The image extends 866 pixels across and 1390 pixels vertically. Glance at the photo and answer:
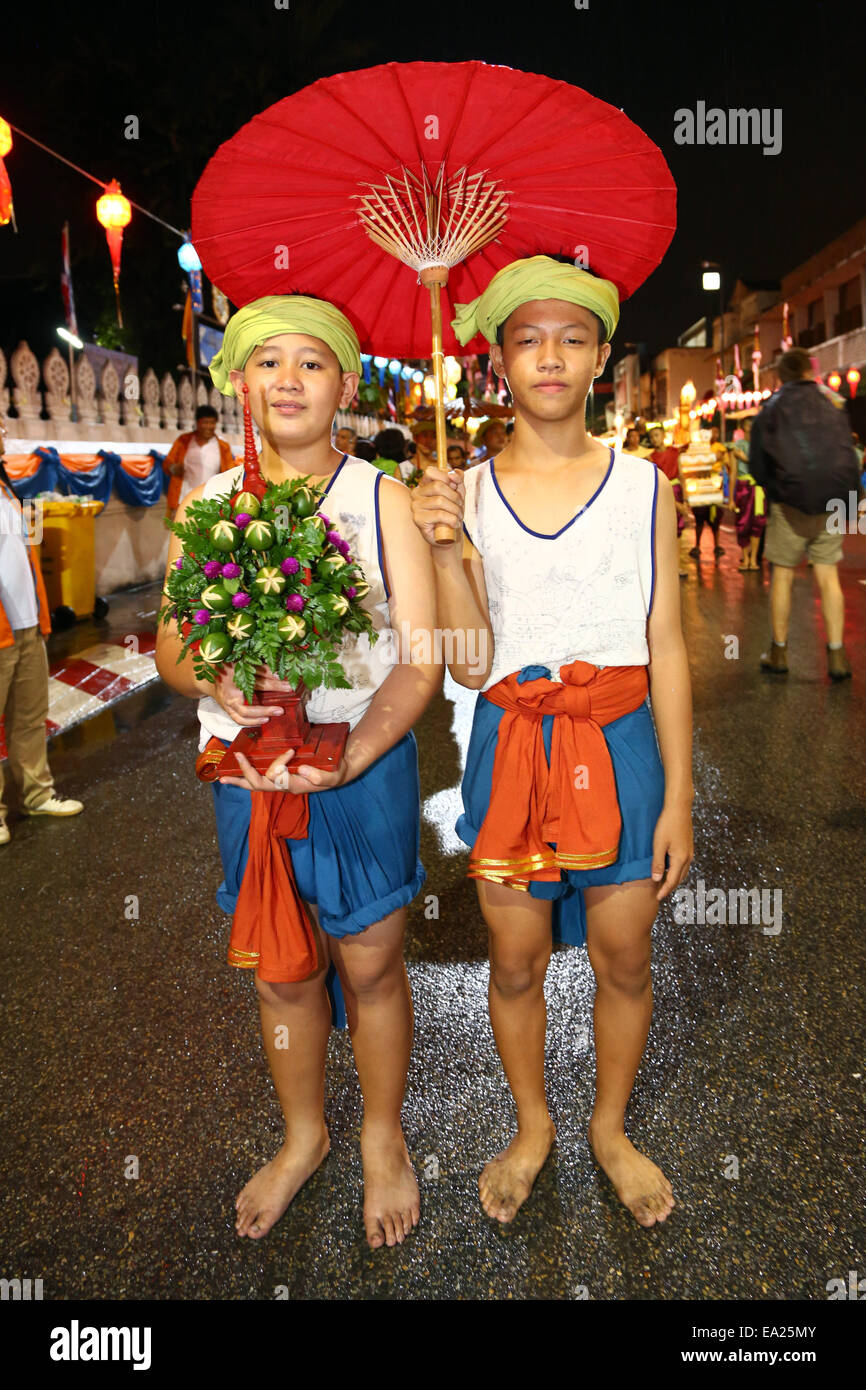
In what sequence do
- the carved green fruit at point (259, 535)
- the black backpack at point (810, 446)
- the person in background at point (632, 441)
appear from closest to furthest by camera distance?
1. the carved green fruit at point (259, 535)
2. the black backpack at point (810, 446)
3. the person in background at point (632, 441)

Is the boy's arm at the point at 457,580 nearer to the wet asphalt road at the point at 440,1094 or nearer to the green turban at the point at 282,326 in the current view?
the green turban at the point at 282,326

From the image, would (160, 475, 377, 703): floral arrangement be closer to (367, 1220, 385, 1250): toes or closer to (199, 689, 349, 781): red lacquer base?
(199, 689, 349, 781): red lacquer base

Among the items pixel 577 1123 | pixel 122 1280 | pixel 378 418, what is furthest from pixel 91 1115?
pixel 378 418

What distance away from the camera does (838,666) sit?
698 centimetres

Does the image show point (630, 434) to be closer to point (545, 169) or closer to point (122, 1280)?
point (545, 169)

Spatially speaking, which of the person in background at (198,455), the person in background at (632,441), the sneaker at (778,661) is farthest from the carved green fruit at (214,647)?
the person in background at (632,441)

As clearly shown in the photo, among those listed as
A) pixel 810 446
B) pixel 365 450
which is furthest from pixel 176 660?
pixel 365 450

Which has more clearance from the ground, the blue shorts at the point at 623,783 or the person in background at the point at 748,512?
the person in background at the point at 748,512

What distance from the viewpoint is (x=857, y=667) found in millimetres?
7305

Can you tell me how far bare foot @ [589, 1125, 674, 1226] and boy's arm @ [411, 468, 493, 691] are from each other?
124 cm

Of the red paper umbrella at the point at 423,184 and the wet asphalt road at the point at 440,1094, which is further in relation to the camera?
the wet asphalt road at the point at 440,1094

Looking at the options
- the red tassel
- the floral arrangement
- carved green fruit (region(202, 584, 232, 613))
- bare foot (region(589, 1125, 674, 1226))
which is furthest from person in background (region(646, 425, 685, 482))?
carved green fruit (region(202, 584, 232, 613))

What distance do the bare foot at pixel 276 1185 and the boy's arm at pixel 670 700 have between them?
1160mm

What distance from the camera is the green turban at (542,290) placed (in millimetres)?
1981
